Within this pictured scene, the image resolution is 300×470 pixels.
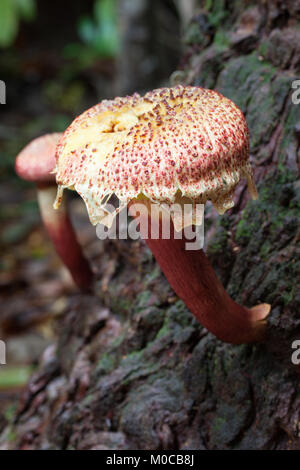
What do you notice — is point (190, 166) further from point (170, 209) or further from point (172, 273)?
point (172, 273)

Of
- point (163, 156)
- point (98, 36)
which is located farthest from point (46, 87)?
point (163, 156)

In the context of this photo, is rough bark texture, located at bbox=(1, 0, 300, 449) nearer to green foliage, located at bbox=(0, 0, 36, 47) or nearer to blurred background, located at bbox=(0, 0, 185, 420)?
blurred background, located at bbox=(0, 0, 185, 420)

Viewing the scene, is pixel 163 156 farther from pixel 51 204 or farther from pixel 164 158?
pixel 51 204

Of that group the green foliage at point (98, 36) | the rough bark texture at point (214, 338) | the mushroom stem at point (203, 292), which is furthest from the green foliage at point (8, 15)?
the mushroom stem at point (203, 292)

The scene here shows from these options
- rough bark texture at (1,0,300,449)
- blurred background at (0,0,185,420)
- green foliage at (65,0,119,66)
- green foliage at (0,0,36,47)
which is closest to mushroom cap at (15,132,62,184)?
rough bark texture at (1,0,300,449)

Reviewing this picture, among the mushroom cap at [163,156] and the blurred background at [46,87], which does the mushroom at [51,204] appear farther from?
the blurred background at [46,87]

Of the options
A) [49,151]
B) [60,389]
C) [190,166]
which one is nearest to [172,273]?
[190,166]
